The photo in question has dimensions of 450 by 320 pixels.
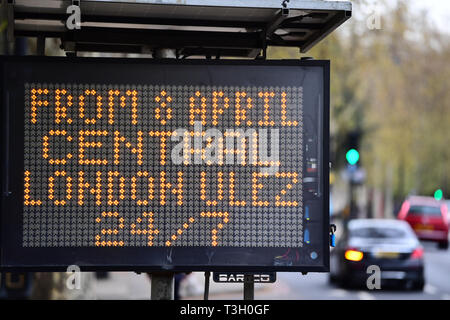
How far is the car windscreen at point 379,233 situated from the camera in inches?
815

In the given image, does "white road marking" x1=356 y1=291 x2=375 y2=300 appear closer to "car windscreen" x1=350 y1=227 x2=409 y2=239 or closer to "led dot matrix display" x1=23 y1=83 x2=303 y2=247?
"car windscreen" x1=350 y1=227 x2=409 y2=239

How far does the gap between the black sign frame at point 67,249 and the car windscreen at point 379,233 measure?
49.3 feet

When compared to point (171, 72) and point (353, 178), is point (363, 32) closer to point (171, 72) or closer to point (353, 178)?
point (353, 178)

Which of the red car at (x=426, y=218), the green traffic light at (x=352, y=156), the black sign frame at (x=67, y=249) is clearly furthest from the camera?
the red car at (x=426, y=218)

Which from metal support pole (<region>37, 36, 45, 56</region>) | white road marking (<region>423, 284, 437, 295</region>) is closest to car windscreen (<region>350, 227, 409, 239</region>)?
white road marking (<region>423, 284, 437, 295</region>)

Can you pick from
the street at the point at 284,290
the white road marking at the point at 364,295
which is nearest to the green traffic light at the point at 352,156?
the street at the point at 284,290

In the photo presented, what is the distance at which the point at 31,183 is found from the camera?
5.88m

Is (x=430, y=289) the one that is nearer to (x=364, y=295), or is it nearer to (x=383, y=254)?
(x=383, y=254)

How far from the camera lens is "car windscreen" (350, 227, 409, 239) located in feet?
67.9

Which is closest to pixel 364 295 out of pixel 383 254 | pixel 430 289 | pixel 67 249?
pixel 383 254

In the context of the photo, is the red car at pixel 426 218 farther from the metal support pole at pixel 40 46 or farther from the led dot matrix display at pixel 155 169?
the led dot matrix display at pixel 155 169

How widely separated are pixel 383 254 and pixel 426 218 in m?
18.0

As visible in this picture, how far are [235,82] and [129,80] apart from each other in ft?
2.15

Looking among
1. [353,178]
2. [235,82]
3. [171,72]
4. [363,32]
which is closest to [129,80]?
[171,72]
